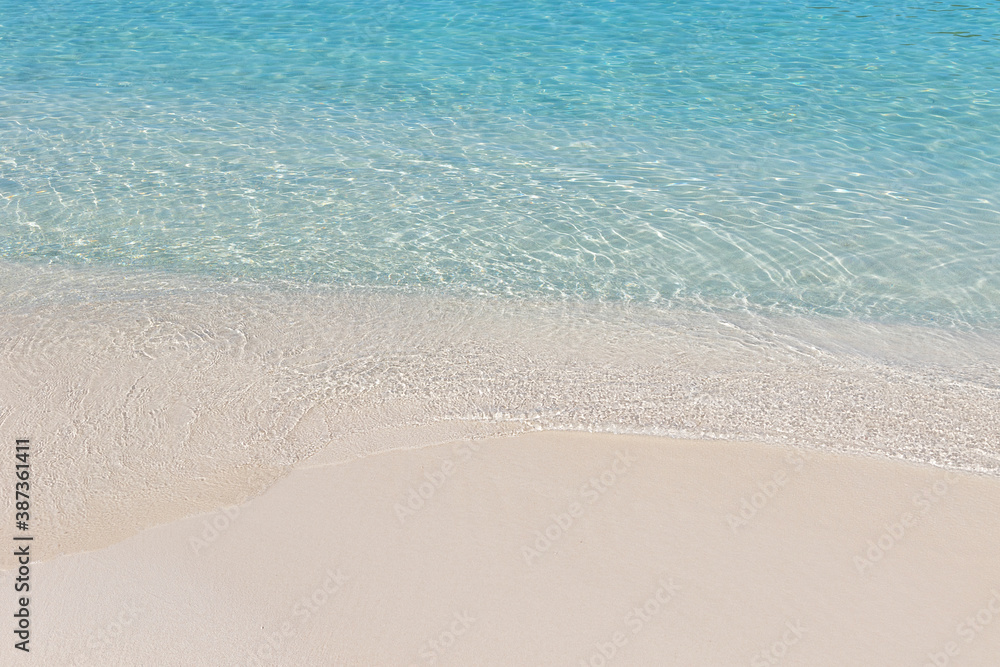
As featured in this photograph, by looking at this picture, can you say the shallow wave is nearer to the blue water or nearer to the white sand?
the white sand

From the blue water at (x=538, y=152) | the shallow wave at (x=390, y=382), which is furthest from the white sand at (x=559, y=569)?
the blue water at (x=538, y=152)

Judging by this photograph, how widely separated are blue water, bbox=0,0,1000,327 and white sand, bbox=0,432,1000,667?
2.05m

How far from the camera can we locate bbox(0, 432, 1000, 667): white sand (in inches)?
126

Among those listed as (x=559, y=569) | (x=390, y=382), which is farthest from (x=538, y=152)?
(x=559, y=569)

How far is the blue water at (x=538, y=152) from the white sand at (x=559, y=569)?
205 cm

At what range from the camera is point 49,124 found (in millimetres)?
9008

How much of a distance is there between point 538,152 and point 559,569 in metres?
5.52

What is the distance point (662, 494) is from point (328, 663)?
1.68m

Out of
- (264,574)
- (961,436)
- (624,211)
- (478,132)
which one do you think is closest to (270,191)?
(478,132)

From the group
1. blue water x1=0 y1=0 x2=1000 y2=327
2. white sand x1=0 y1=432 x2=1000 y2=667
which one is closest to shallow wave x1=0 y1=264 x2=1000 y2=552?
white sand x1=0 y1=432 x2=1000 y2=667

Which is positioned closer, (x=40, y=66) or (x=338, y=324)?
(x=338, y=324)

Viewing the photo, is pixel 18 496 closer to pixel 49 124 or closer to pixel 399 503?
pixel 399 503

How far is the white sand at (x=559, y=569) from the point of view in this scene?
3.20 metres

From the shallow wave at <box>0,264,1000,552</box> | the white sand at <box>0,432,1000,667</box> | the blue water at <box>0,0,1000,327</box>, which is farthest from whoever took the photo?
the blue water at <box>0,0,1000,327</box>
